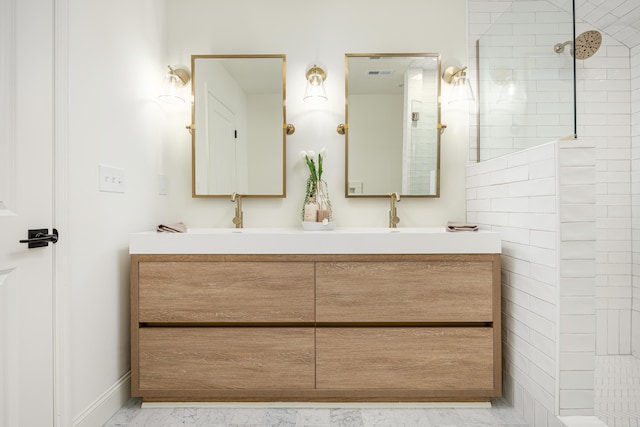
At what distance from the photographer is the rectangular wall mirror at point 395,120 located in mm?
2119

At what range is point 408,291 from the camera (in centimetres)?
162

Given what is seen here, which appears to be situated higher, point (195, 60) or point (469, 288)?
point (195, 60)

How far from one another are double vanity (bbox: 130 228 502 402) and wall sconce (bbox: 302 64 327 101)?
94 centimetres

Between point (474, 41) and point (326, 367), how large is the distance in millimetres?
2105

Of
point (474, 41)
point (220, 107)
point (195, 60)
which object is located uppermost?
point (474, 41)

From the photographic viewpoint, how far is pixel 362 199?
2186mm

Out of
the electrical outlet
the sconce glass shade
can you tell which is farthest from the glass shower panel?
the electrical outlet

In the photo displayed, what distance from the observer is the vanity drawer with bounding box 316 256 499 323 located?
63.9 inches

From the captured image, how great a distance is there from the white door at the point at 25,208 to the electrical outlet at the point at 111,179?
0.88ft

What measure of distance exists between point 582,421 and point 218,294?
1593 mm

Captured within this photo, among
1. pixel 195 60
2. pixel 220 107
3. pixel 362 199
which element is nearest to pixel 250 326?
pixel 362 199

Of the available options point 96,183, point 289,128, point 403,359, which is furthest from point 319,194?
point 96,183

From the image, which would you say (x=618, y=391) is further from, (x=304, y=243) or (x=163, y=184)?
(x=163, y=184)

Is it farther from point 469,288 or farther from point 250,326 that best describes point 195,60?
point 469,288
